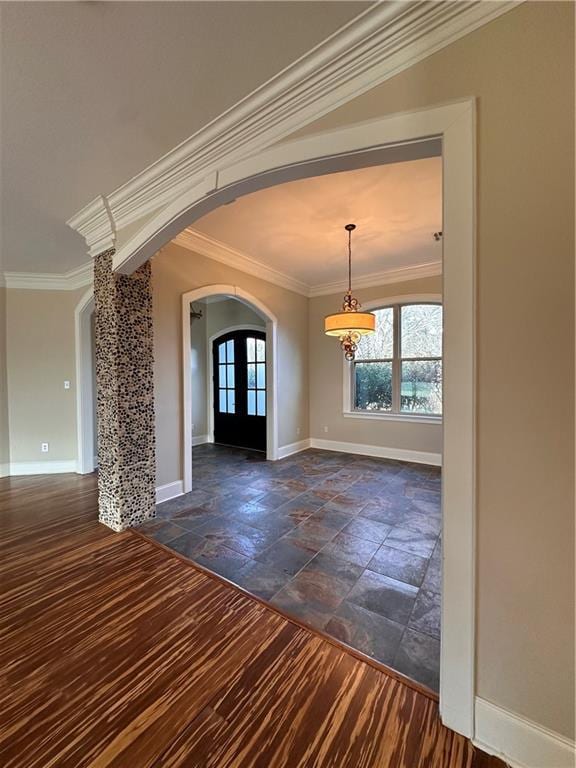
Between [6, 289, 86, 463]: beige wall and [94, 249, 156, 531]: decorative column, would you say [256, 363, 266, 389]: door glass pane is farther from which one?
[6, 289, 86, 463]: beige wall

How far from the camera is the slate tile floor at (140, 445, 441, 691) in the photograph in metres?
1.73

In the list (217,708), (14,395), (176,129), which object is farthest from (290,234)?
(14,395)

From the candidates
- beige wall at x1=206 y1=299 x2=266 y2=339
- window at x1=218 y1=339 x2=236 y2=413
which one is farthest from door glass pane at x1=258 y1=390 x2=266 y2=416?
beige wall at x1=206 y1=299 x2=266 y2=339

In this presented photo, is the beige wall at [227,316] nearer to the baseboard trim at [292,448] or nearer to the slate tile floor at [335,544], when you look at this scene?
the baseboard trim at [292,448]

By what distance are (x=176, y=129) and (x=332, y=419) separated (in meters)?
4.70

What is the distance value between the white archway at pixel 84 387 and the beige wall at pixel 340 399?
3.70 m

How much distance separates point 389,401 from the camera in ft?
17.3

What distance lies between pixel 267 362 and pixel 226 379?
1.57 metres

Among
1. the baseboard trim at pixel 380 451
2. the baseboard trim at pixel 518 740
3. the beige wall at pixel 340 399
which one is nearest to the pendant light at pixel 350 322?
the beige wall at pixel 340 399

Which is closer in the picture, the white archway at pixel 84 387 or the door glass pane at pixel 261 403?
the white archway at pixel 84 387

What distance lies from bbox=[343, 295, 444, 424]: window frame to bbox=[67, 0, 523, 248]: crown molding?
12.5ft

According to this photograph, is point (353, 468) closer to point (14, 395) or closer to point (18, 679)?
point (18, 679)

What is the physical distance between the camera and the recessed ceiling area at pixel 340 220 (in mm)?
2529

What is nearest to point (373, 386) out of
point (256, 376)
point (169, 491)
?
point (256, 376)
